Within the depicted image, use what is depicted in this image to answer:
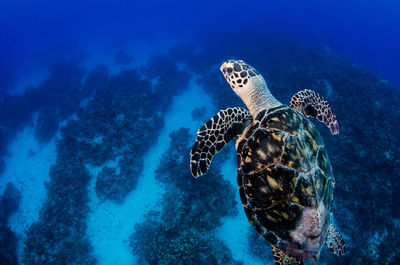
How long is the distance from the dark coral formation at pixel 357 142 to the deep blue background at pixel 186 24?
12.3 meters

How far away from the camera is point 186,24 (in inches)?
1366

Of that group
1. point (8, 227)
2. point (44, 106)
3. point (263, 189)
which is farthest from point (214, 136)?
point (44, 106)

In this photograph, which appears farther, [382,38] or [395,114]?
[382,38]

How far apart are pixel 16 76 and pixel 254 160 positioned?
31819 mm

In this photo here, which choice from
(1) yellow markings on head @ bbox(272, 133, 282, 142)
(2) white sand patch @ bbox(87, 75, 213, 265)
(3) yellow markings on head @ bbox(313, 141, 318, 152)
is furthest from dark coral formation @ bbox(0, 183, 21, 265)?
(3) yellow markings on head @ bbox(313, 141, 318, 152)

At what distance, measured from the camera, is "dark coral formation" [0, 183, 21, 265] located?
6.43 metres

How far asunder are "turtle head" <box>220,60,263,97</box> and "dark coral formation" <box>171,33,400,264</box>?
5.70 meters

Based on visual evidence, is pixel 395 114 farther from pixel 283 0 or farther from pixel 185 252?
pixel 283 0

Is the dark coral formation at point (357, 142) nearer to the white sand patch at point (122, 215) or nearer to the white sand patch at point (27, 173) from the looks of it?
the white sand patch at point (122, 215)

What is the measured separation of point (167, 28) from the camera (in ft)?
105

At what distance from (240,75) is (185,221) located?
15.1 feet

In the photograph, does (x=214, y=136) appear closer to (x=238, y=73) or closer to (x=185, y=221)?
(x=238, y=73)

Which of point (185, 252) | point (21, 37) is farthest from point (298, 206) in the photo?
point (21, 37)

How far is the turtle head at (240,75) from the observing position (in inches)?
138
